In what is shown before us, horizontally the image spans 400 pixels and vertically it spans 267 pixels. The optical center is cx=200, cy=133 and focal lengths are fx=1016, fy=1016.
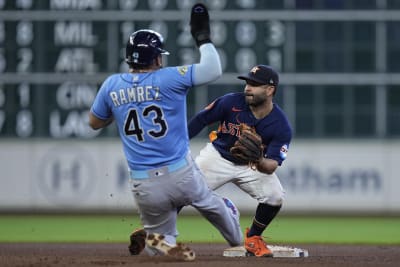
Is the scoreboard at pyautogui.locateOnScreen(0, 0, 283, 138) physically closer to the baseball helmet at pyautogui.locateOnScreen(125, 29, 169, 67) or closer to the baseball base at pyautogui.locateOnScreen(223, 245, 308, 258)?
the baseball base at pyautogui.locateOnScreen(223, 245, 308, 258)

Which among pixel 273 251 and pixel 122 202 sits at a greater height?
pixel 273 251

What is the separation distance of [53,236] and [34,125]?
4363mm

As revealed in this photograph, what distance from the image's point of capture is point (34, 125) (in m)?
16.5

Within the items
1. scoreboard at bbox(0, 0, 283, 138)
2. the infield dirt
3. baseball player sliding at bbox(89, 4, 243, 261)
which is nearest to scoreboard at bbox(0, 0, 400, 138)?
scoreboard at bbox(0, 0, 283, 138)

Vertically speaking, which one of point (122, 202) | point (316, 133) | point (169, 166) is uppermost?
point (169, 166)

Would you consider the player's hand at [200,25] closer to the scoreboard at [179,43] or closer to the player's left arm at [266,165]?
the player's left arm at [266,165]

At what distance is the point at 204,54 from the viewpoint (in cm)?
674

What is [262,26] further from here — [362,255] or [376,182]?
[362,255]

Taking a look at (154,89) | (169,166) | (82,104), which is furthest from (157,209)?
(82,104)

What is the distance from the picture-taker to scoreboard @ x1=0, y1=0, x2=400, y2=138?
15.9 metres

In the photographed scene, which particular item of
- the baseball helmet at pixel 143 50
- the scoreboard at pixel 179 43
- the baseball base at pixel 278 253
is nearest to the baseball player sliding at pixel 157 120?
the baseball helmet at pixel 143 50

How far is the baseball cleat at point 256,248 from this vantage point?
824 cm

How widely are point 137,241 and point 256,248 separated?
101 centimetres

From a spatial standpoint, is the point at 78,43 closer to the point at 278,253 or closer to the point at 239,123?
the point at 239,123
